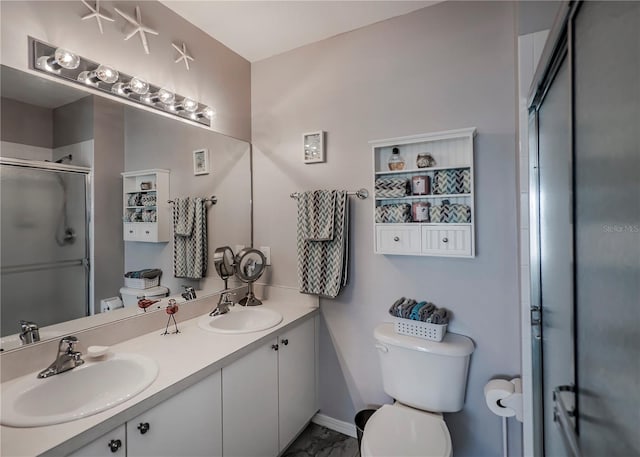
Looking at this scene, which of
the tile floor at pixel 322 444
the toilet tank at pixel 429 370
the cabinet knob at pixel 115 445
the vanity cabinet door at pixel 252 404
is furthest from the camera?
the tile floor at pixel 322 444

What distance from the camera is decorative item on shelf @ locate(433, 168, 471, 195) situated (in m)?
1.48

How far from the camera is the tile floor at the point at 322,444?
5.70 ft

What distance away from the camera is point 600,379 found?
0.59 m

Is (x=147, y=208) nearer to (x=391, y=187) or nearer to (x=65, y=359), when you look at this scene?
(x=65, y=359)

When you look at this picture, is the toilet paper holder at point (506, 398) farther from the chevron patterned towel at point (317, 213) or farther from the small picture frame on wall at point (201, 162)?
the small picture frame on wall at point (201, 162)

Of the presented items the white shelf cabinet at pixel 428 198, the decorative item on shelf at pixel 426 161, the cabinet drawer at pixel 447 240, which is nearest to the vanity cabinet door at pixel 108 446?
the white shelf cabinet at pixel 428 198

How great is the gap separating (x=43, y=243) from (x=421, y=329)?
1.67 metres

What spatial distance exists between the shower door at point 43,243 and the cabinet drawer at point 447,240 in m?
1.58

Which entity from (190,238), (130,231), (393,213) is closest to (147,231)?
(130,231)

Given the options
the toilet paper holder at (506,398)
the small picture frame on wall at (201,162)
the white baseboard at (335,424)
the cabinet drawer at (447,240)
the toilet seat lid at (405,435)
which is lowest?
the white baseboard at (335,424)

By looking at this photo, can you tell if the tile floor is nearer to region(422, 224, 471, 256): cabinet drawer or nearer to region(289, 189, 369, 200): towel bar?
region(422, 224, 471, 256): cabinet drawer

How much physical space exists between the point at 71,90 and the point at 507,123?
193 centimetres

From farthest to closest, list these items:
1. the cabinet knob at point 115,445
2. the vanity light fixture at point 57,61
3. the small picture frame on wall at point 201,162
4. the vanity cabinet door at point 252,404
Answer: the small picture frame on wall at point 201,162
the vanity cabinet door at point 252,404
the vanity light fixture at point 57,61
the cabinet knob at point 115,445

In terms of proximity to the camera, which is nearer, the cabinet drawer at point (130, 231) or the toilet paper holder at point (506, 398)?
the toilet paper holder at point (506, 398)
